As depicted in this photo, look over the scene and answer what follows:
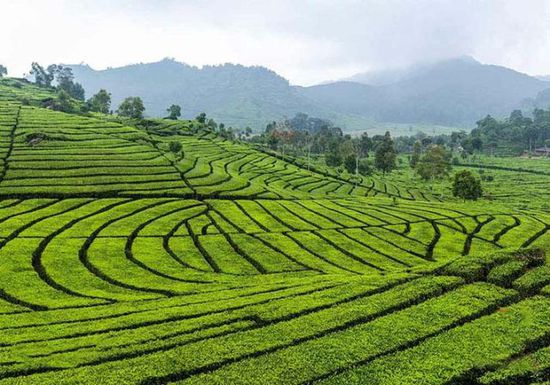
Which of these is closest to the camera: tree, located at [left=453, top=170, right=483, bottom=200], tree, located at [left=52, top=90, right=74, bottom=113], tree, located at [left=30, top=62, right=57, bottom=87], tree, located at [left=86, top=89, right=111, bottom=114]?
tree, located at [left=453, top=170, right=483, bottom=200]

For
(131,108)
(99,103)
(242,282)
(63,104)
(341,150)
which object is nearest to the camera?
(242,282)

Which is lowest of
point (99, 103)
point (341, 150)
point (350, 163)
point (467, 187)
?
point (350, 163)

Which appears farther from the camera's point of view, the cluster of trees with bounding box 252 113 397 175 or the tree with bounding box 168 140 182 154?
the cluster of trees with bounding box 252 113 397 175

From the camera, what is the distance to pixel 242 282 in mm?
34000

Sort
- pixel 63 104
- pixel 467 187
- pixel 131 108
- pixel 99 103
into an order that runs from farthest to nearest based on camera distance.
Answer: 1. pixel 99 103
2. pixel 131 108
3. pixel 63 104
4. pixel 467 187

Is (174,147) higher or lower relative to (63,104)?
lower

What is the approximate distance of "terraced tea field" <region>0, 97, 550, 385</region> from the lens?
18.4 meters

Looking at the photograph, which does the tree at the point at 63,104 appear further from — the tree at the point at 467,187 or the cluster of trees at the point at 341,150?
the tree at the point at 467,187

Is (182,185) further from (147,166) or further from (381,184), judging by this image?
(381,184)

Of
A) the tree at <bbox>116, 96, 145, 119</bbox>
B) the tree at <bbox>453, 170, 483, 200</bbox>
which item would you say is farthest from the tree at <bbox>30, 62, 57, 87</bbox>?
the tree at <bbox>453, 170, 483, 200</bbox>

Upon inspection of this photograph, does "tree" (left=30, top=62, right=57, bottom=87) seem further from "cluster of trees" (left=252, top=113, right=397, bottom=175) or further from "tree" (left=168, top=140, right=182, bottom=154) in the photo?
"tree" (left=168, top=140, right=182, bottom=154)

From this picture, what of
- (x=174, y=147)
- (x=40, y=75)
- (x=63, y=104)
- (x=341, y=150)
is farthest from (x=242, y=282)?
(x=40, y=75)

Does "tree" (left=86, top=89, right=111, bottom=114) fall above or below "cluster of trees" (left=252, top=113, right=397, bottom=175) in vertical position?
above

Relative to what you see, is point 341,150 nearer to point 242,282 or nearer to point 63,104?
point 63,104
